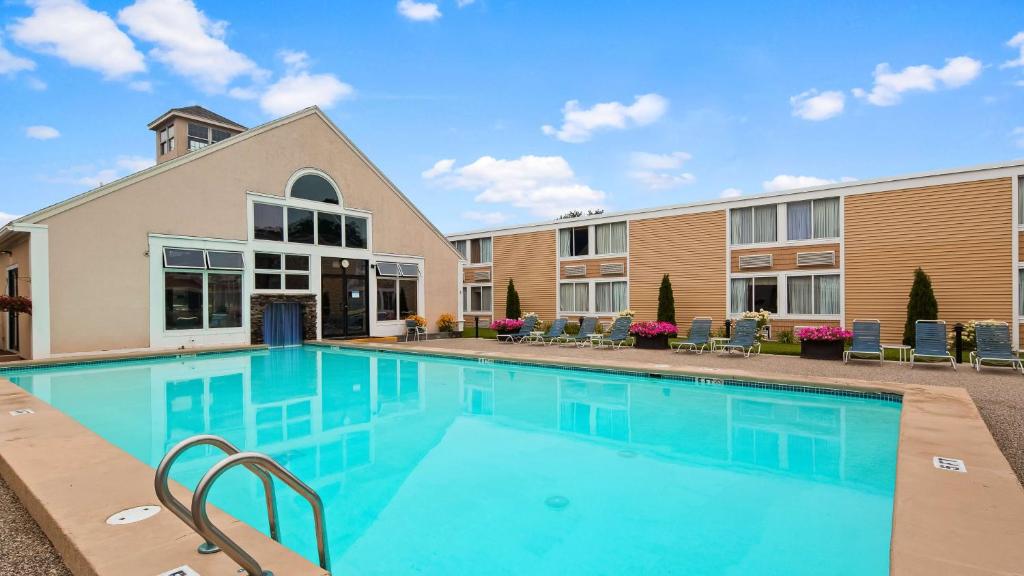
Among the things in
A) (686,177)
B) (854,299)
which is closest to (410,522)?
(854,299)

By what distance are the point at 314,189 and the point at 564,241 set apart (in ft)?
33.6

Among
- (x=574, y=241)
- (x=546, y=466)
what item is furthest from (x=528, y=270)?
(x=546, y=466)

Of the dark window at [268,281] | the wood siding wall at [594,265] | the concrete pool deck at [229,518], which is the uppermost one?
the wood siding wall at [594,265]

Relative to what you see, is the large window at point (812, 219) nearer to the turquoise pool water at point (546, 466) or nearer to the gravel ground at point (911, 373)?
the gravel ground at point (911, 373)

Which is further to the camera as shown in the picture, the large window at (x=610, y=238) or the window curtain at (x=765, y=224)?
the large window at (x=610, y=238)

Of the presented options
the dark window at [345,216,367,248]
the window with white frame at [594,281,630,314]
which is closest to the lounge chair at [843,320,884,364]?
the window with white frame at [594,281,630,314]

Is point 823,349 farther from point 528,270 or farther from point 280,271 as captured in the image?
point 280,271

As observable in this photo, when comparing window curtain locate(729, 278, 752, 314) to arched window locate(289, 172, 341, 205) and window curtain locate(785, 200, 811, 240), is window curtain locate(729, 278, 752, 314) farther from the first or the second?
arched window locate(289, 172, 341, 205)

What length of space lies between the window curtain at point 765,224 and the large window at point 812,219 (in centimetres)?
44

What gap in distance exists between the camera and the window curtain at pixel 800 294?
16875mm

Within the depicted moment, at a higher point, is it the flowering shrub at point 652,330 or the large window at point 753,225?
the large window at point 753,225

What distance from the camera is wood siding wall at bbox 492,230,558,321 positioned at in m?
Answer: 23.3

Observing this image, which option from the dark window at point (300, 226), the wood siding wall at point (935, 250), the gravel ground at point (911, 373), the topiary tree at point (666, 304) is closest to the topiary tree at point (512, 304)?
the topiary tree at point (666, 304)

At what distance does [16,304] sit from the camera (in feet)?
40.5
